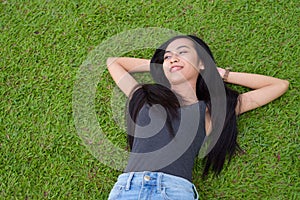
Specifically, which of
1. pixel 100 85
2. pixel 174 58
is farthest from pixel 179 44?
pixel 100 85

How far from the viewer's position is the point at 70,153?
10.5ft

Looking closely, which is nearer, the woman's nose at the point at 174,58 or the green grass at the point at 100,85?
the woman's nose at the point at 174,58

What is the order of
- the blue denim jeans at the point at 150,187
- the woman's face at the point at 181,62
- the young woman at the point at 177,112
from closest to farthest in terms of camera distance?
the blue denim jeans at the point at 150,187 → the young woman at the point at 177,112 → the woman's face at the point at 181,62

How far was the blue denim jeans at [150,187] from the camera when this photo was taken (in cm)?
252

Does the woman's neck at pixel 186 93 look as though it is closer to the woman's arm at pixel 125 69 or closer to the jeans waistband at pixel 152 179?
the woman's arm at pixel 125 69

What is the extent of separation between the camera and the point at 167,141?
9.00ft

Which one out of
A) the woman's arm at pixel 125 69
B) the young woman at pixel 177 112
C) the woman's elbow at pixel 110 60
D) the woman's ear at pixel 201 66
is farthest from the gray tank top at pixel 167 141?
the woman's elbow at pixel 110 60

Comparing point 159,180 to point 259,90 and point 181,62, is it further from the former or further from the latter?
point 259,90

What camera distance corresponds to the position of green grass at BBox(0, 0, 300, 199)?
3.03 meters

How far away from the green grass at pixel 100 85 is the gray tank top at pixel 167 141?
39 centimetres

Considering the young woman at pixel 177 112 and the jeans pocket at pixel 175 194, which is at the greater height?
the young woman at pixel 177 112

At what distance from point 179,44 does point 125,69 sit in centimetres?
60

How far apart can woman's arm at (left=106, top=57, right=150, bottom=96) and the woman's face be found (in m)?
0.35

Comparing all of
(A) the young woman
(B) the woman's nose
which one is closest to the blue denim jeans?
(A) the young woman
